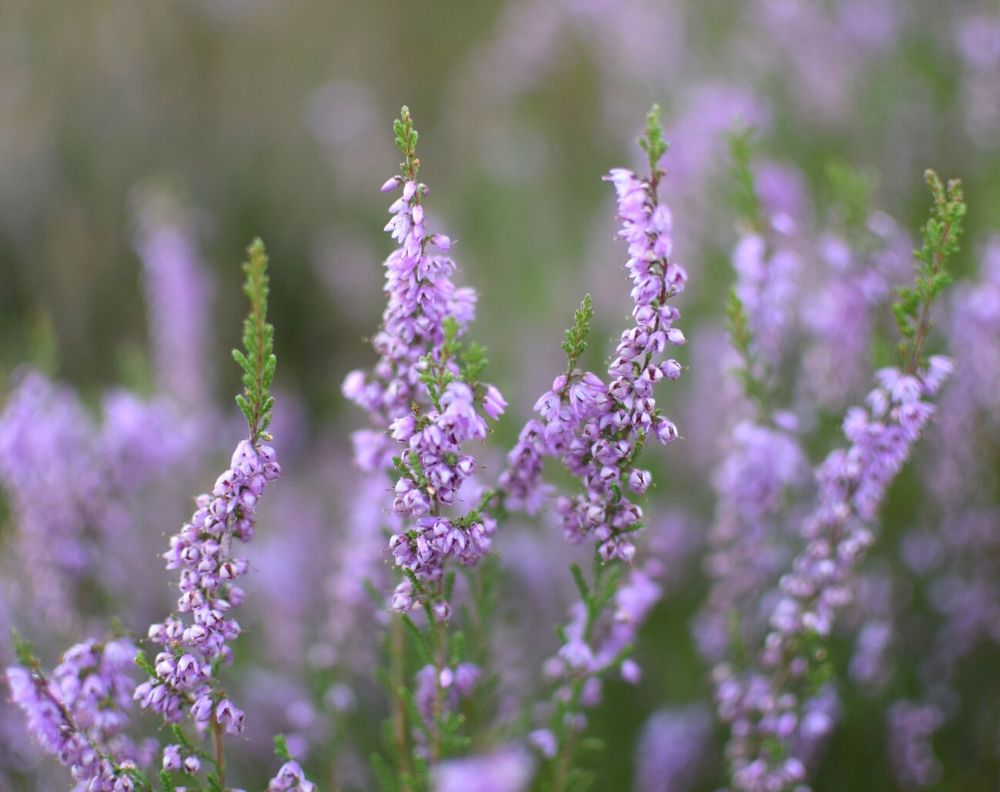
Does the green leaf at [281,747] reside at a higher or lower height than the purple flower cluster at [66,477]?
lower

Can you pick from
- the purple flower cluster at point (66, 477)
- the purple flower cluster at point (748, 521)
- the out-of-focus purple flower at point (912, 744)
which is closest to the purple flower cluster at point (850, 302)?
the purple flower cluster at point (748, 521)

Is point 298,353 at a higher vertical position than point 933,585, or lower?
higher

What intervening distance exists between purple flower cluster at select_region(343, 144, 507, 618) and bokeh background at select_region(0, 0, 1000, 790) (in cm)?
97

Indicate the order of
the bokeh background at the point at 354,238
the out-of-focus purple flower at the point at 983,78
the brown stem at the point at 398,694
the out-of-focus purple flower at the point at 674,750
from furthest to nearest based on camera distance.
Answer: the out-of-focus purple flower at the point at 983,78
the bokeh background at the point at 354,238
the out-of-focus purple flower at the point at 674,750
the brown stem at the point at 398,694

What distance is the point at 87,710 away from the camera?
2334 mm

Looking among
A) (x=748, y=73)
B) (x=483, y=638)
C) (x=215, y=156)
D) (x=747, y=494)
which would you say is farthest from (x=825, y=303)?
(x=215, y=156)

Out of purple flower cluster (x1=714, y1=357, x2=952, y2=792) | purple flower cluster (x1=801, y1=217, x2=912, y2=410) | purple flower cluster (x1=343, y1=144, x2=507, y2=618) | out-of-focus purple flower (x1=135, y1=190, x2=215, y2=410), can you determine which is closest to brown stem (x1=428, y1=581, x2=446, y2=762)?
purple flower cluster (x1=343, y1=144, x2=507, y2=618)

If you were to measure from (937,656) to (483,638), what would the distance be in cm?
203

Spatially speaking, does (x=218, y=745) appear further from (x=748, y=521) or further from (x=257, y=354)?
(x=748, y=521)

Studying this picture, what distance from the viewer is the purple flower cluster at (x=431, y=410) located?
2.05 metres

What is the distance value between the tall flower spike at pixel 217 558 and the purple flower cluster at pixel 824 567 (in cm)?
141

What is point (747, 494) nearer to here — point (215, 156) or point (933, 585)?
point (933, 585)

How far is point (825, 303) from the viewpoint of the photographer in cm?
343

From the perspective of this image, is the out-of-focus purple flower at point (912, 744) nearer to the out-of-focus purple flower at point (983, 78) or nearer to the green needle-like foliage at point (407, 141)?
the green needle-like foliage at point (407, 141)
